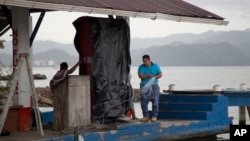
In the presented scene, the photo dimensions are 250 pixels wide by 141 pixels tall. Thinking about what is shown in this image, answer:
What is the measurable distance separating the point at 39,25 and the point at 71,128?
3.41 metres

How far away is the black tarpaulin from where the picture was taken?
1466 cm

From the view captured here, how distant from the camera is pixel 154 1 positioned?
53.9ft

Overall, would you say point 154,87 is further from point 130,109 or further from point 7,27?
point 7,27

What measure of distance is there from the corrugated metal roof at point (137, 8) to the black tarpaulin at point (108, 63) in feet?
2.29

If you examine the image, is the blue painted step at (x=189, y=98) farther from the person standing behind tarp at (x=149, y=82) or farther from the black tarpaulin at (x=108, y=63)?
the black tarpaulin at (x=108, y=63)

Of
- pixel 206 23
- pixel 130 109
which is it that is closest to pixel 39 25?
pixel 130 109

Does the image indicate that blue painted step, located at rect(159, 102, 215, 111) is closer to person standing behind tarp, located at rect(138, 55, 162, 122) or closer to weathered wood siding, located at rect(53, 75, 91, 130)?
person standing behind tarp, located at rect(138, 55, 162, 122)

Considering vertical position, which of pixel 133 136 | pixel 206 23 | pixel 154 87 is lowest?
pixel 133 136

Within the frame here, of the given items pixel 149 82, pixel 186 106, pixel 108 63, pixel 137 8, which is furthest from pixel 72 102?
pixel 186 106

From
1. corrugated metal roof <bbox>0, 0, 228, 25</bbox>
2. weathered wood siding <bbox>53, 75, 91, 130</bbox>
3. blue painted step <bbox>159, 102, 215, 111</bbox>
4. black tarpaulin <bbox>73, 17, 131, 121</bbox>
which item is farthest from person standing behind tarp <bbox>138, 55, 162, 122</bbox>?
blue painted step <bbox>159, 102, 215, 111</bbox>

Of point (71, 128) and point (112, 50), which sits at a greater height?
point (112, 50)

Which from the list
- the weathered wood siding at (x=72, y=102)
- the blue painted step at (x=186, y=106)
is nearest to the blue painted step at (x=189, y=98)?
the blue painted step at (x=186, y=106)

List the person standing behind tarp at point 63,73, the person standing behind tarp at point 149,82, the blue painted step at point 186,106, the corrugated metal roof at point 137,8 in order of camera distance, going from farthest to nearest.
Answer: the blue painted step at point 186,106, the person standing behind tarp at point 149,82, the person standing behind tarp at point 63,73, the corrugated metal roof at point 137,8

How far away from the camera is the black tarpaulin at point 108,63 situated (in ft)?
48.1
